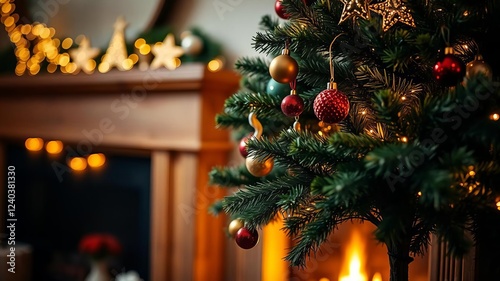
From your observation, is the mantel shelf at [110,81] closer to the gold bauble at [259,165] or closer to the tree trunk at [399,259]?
the gold bauble at [259,165]

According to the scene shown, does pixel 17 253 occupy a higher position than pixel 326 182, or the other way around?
pixel 326 182

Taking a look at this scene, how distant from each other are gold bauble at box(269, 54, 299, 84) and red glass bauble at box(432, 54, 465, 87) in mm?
192

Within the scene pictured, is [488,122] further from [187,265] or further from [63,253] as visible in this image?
[63,253]

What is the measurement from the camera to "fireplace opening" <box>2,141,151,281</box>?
1793 millimetres

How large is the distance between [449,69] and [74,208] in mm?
1786

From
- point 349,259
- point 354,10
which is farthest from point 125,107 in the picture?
point 354,10

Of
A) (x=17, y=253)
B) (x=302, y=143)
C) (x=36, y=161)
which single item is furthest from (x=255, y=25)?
(x=17, y=253)

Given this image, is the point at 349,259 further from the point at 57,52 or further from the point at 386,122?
the point at 57,52

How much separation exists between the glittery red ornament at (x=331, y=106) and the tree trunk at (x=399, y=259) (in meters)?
0.20

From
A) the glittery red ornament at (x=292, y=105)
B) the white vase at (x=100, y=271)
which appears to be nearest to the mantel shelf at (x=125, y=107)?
the white vase at (x=100, y=271)

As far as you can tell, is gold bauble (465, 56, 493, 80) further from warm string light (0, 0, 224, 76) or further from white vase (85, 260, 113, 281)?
white vase (85, 260, 113, 281)

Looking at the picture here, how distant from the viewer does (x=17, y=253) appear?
205cm

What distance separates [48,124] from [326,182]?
1626mm

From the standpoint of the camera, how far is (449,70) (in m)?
0.60
